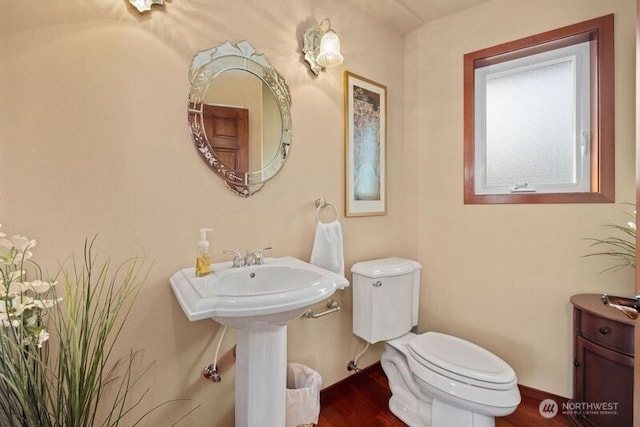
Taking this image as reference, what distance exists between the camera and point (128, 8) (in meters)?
1.03

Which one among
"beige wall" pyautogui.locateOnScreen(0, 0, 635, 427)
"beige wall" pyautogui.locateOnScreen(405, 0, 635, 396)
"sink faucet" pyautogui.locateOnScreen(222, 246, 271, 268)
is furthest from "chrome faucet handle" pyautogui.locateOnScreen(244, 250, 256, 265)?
"beige wall" pyautogui.locateOnScreen(405, 0, 635, 396)

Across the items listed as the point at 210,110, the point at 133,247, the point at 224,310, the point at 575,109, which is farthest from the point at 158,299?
the point at 575,109

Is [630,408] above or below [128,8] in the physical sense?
below

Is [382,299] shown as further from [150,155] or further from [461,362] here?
[150,155]

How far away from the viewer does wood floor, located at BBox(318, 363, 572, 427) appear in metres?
1.50

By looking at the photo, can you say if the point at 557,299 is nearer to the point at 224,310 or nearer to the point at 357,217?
the point at 357,217

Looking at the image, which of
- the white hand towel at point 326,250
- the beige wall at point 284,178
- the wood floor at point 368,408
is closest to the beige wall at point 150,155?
the beige wall at point 284,178

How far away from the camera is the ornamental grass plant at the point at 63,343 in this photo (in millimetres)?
708

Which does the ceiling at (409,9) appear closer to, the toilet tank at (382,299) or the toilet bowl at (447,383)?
the toilet tank at (382,299)

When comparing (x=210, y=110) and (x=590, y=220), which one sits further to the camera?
(x=590, y=220)

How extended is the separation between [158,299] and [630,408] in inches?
78.5

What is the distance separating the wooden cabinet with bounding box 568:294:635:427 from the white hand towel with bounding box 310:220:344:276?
3.90 ft

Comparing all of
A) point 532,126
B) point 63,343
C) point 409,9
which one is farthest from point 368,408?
point 409,9

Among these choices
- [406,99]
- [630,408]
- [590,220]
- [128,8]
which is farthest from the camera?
[406,99]
